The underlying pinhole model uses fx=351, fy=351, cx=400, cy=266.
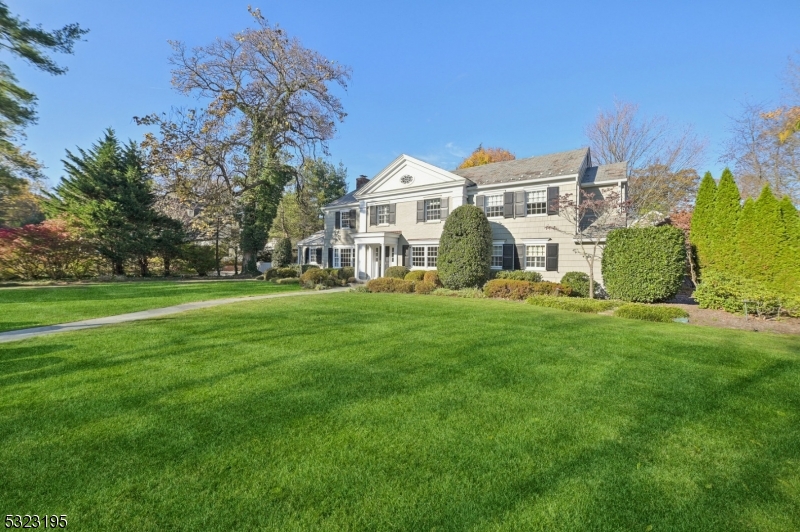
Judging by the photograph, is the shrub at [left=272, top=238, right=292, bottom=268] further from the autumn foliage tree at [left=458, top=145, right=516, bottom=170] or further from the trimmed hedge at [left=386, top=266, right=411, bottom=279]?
the autumn foliage tree at [left=458, top=145, right=516, bottom=170]

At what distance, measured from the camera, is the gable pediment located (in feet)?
66.3

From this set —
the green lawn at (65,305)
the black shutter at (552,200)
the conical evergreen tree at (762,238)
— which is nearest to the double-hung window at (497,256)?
the black shutter at (552,200)

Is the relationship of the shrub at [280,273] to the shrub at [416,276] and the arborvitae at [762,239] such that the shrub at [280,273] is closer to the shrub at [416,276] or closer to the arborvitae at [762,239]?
Answer: the shrub at [416,276]

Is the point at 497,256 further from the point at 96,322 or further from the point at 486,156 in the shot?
the point at 486,156

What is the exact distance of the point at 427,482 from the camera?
2.43m

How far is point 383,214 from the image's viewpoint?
75.5 feet

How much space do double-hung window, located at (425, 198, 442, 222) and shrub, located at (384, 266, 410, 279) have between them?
10.7 ft

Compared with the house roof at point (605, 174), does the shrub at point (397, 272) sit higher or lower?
lower

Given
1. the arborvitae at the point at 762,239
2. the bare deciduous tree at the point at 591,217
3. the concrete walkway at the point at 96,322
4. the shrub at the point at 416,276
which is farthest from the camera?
the shrub at the point at 416,276

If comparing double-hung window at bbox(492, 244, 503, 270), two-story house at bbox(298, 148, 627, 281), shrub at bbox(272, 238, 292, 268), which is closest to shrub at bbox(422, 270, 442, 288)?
two-story house at bbox(298, 148, 627, 281)

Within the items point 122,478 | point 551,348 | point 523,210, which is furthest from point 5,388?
point 523,210

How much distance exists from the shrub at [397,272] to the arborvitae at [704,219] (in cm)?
1288

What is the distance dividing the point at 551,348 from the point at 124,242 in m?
26.4

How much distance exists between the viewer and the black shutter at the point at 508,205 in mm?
18203
